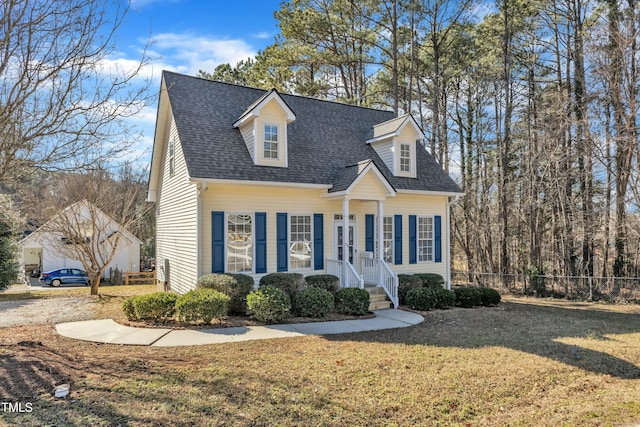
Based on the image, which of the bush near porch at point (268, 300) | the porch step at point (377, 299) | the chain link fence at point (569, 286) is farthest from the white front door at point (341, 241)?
the chain link fence at point (569, 286)

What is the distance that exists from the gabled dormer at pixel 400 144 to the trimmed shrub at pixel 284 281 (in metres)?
6.15

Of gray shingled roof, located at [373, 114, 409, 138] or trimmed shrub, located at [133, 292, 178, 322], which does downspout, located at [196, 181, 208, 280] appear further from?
gray shingled roof, located at [373, 114, 409, 138]

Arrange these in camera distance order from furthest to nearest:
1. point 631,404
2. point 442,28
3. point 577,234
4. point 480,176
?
1. point 480,176
2. point 442,28
3. point 577,234
4. point 631,404

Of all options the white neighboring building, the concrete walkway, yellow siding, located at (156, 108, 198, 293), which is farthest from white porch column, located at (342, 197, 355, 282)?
the white neighboring building

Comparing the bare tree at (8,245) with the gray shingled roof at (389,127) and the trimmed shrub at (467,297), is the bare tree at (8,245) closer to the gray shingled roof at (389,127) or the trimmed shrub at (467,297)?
the gray shingled roof at (389,127)

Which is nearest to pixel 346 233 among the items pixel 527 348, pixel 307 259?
pixel 307 259

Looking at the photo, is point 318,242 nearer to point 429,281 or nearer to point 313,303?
point 313,303

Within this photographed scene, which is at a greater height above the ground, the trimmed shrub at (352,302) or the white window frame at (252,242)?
the white window frame at (252,242)

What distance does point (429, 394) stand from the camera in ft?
17.8

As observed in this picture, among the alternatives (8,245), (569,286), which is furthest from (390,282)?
(8,245)

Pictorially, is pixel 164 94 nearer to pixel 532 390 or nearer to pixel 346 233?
pixel 346 233

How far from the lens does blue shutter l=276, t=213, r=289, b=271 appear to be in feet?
40.6

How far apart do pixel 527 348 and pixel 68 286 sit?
1128 inches

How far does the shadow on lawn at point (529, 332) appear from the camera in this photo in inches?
287
